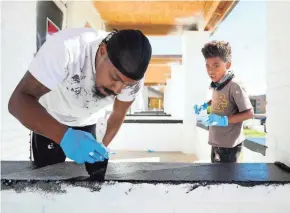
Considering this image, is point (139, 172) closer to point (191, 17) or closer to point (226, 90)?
point (226, 90)

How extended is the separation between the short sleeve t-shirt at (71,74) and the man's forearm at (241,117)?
30.3 inches

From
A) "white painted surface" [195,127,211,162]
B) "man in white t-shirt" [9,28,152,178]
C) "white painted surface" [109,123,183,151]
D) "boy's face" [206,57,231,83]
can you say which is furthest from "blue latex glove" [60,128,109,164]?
"white painted surface" [109,123,183,151]

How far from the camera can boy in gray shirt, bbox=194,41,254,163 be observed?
183cm

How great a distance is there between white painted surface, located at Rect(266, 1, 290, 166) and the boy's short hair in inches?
31.0

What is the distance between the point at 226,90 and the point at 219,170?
106 centimetres

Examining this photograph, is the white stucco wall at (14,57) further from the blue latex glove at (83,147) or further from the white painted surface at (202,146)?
the white painted surface at (202,146)

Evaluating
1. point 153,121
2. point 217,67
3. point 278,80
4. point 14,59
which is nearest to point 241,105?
point 217,67

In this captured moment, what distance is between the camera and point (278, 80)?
1070 millimetres

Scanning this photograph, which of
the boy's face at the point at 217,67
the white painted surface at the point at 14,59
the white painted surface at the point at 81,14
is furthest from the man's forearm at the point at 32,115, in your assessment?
the white painted surface at the point at 81,14

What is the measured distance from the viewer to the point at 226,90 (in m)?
1.90

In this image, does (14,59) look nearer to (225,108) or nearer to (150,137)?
(225,108)

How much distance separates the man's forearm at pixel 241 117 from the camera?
178cm

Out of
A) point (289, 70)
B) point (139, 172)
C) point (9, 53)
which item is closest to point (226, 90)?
point (289, 70)

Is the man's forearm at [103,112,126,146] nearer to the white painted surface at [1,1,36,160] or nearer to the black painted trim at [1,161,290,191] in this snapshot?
the black painted trim at [1,161,290,191]
